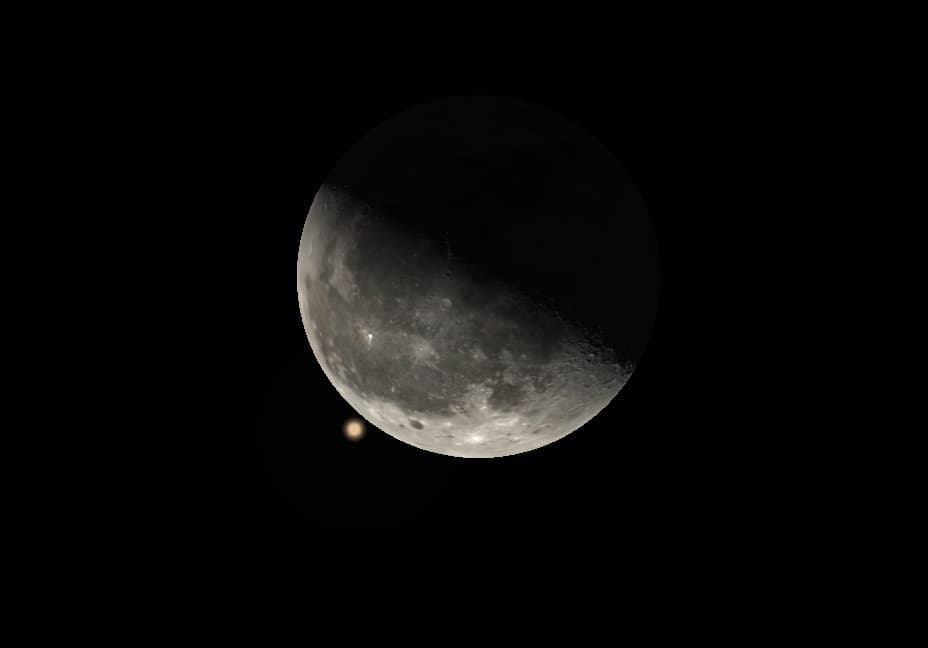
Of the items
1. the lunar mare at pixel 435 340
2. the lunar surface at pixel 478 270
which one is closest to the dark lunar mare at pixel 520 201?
the lunar surface at pixel 478 270

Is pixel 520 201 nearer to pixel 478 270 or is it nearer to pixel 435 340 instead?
pixel 478 270

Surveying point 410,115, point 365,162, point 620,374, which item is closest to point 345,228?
point 365,162

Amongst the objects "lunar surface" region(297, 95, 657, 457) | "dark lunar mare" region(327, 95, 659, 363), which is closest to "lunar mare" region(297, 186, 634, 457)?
"lunar surface" region(297, 95, 657, 457)

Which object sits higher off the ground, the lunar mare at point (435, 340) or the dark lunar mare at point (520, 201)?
the dark lunar mare at point (520, 201)

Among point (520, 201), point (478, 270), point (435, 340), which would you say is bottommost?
point (435, 340)

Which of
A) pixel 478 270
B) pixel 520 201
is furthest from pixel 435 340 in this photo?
pixel 520 201

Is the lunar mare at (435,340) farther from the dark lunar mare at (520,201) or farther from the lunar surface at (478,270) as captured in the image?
the dark lunar mare at (520,201)
